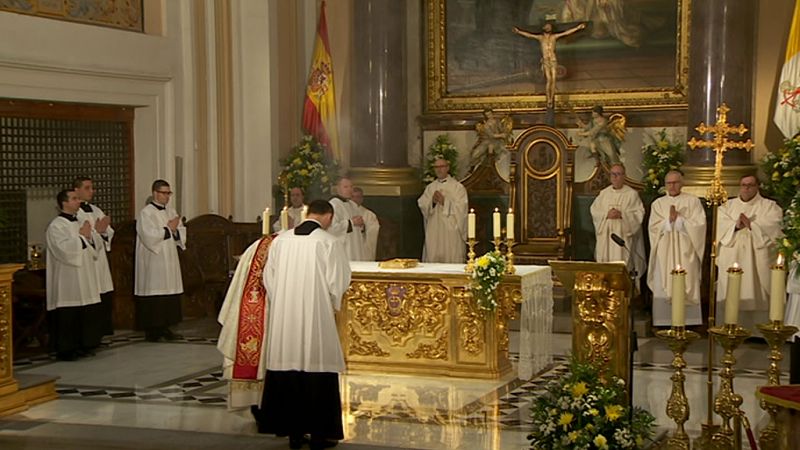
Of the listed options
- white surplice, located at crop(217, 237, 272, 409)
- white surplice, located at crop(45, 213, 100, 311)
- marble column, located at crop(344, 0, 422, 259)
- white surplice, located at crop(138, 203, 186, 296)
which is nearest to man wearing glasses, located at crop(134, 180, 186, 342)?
white surplice, located at crop(138, 203, 186, 296)

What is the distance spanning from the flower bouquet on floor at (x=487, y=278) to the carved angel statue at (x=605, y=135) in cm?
543

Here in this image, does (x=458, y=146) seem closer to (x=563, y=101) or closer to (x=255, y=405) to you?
(x=563, y=101)

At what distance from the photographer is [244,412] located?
9.04m

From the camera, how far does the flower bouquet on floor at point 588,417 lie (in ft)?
21.1

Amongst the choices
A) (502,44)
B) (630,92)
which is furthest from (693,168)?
(502,44)

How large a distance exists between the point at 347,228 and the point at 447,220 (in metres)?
1.96

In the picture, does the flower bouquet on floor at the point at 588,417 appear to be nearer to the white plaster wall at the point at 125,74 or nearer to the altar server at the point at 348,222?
the altar server at the point at 348,222

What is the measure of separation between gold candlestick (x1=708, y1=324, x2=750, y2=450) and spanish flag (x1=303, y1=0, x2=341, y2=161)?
10.0 meters

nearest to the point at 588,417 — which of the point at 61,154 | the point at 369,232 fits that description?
the point at 369,232

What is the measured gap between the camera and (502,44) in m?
16.0

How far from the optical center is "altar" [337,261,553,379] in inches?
399

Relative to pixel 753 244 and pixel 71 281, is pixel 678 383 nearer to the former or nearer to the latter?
pixel 753 244

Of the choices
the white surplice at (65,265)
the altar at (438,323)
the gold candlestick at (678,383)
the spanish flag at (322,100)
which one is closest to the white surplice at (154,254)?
the white surplice at (65,265)

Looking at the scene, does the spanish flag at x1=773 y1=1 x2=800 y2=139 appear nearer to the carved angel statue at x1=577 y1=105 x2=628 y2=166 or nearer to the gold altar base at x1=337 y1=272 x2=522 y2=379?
the carved angel statue at x1=577 y1=105 x2=628 y2=166
